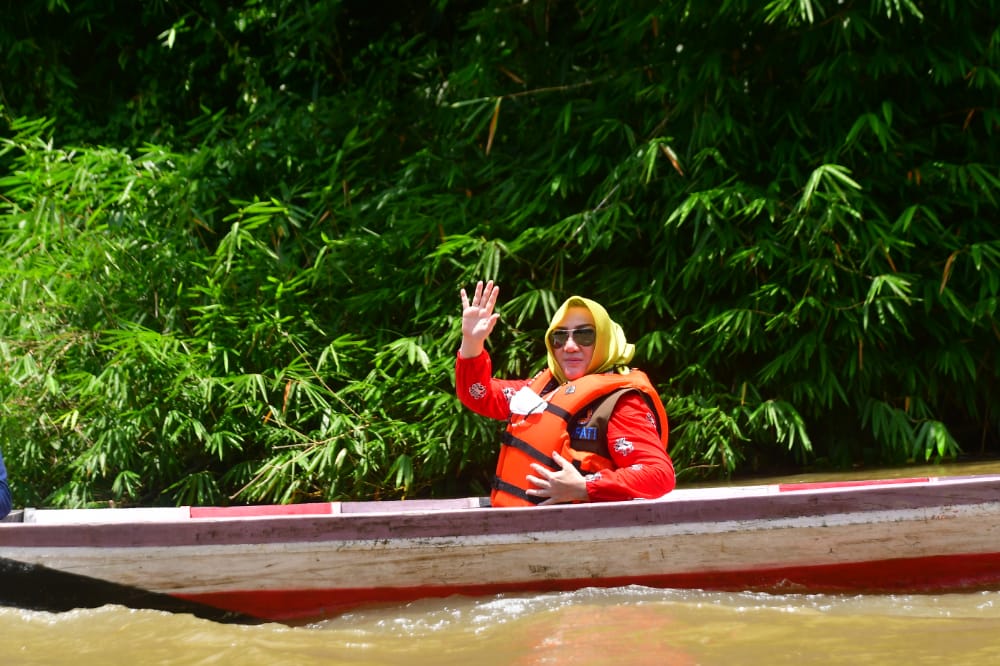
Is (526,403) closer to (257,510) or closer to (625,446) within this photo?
(625,446)

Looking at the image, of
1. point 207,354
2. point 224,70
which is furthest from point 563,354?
point 224,70

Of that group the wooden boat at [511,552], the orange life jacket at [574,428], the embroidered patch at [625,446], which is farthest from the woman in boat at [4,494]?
the embroidered patch at [625,446]

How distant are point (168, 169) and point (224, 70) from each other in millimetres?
1040

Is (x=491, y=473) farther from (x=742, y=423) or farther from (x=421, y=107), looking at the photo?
(x=421, y=107)

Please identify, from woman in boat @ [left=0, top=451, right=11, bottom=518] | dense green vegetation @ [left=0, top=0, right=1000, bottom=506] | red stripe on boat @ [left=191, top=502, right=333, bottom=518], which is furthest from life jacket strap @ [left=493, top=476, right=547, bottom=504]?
woman in boat @ [left=0, top=451, right=11, bottom=518]

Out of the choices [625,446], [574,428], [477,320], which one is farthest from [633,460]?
[477,320]

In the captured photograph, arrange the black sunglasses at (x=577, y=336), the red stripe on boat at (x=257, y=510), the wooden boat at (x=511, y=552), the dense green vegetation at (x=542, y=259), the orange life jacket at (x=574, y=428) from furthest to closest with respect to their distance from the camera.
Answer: the dense green vegetation at (x=542, y=259)
the red stripe on boat at (x=257, y=510)
the black sunglasses at (x=577, y=336)
the orange life jacket at (x=574, y=428)
the wooden boat at (x=511, y=552)

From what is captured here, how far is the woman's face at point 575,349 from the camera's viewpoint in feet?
12.8

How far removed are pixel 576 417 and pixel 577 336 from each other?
0.31m

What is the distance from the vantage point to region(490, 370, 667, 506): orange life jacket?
3.78 meters

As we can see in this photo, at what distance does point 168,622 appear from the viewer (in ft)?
11.8

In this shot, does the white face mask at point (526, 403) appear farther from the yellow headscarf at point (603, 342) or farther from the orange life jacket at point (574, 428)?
the yellow headscarf at point (603, 342)

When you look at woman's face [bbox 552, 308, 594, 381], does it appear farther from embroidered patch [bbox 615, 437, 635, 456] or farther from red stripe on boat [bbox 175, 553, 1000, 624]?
red stripe on boat [bbox 175, 553, 1000, 624]

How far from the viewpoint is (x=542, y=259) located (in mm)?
5922
